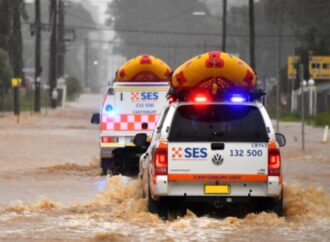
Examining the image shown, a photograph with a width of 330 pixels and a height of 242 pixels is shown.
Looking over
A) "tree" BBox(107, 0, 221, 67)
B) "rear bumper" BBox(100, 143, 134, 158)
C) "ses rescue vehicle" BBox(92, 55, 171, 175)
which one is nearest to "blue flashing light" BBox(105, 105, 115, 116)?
"ses rescue vehicle" BBox(92, 55, 171, 175)

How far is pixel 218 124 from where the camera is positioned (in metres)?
13.9

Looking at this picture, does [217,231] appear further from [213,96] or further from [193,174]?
[213,96]

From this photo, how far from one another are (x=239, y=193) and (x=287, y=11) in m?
86.1

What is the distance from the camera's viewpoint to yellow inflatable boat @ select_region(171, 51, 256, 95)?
1484 cm

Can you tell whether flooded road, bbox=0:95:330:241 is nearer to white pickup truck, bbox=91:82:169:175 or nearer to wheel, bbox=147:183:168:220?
wheel, bbox=147:183:168:220

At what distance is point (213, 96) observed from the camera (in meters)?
14.2

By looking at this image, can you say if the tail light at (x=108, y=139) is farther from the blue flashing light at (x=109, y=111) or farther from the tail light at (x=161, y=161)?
the tail light at (x=161, y=161)

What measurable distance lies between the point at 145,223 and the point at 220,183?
3.55ft

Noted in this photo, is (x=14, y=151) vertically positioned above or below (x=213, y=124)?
below

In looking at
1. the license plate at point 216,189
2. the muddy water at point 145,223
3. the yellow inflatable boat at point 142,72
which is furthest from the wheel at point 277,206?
the yellow inflatable boat at point 142,72

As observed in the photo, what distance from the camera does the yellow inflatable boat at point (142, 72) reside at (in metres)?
23.7

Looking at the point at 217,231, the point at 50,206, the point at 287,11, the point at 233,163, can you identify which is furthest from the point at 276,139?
the point at 287,11

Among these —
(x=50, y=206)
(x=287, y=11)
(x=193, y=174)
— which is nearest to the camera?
(x=193, y=174)

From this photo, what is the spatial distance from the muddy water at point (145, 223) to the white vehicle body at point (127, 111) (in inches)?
257
